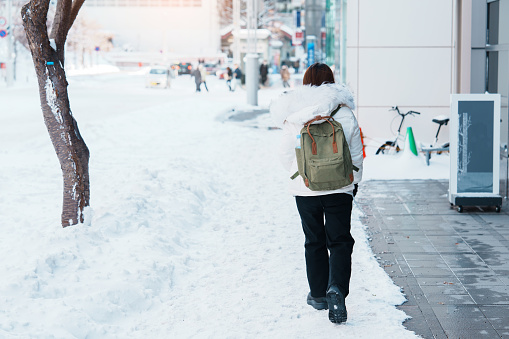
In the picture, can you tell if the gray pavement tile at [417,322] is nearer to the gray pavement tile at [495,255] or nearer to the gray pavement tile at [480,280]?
the gray pavement tile at [480,280]

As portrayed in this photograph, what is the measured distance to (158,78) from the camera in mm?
49844

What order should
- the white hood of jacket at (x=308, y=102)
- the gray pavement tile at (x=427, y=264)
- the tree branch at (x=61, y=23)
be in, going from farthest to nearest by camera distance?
1. the tree branch at (x=61, y=23)
2. the gray pavement tile at (x=427, y=264)
3. the white hood of jacket at (x=308, y=102)

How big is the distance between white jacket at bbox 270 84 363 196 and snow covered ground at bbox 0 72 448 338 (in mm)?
936

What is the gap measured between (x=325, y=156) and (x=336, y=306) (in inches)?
36.6

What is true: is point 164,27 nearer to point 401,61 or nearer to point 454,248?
point 401,61

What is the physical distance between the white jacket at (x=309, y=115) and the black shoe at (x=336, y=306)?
0.63m

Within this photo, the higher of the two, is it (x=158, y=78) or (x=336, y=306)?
(x=158, y=78)

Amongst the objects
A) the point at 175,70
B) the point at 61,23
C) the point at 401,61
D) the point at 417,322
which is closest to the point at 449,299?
the point at 417,322

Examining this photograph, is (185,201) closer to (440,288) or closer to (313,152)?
(440,288)

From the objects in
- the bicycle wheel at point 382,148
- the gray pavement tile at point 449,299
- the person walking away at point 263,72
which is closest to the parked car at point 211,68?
the person walking away at point 263,72

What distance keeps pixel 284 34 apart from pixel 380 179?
86.8 meters

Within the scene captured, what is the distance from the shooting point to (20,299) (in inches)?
210

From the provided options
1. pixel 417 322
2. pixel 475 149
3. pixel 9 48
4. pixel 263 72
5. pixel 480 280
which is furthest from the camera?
pixel 263 72

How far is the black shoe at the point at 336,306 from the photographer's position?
509 centimetres
